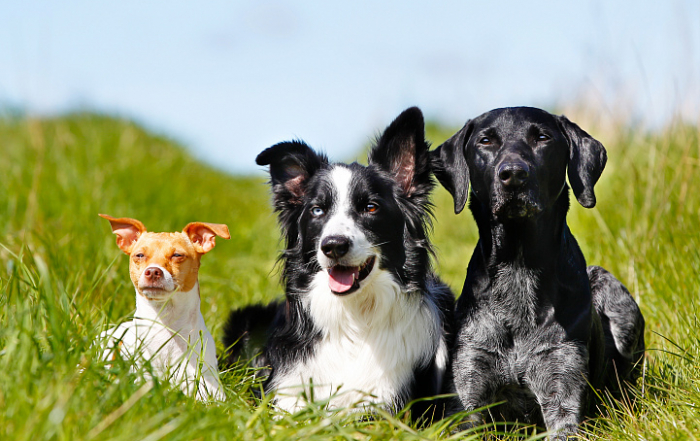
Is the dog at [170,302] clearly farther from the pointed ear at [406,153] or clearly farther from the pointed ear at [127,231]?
the pointed ear at [406,153]

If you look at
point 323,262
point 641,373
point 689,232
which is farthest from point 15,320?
point 689,232

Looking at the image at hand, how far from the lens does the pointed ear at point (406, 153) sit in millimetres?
3559

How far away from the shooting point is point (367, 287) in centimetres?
347

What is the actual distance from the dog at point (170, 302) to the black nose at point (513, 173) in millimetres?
1506

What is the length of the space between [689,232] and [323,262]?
133 inches

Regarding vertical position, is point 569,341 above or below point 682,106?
below

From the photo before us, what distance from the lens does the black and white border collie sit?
3402 mm

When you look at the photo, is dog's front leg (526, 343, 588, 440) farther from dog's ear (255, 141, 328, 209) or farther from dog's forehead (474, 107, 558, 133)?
dog's ear (255, 141, 328, 209)

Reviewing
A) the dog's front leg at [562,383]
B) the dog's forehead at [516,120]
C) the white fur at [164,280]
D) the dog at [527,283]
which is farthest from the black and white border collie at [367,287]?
the white fur at [164,280]

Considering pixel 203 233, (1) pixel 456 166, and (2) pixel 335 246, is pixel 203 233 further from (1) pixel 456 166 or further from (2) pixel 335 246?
(1) pixel 456 166

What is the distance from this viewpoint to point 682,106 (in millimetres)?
5906

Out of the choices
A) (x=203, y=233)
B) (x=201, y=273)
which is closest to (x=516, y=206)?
(x=203, y=233)

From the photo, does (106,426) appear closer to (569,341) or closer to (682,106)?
(569,341)

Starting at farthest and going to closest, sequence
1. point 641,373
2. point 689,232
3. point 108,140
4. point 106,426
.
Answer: point 108,140
point 689,232
point 641,373
point 106,426
